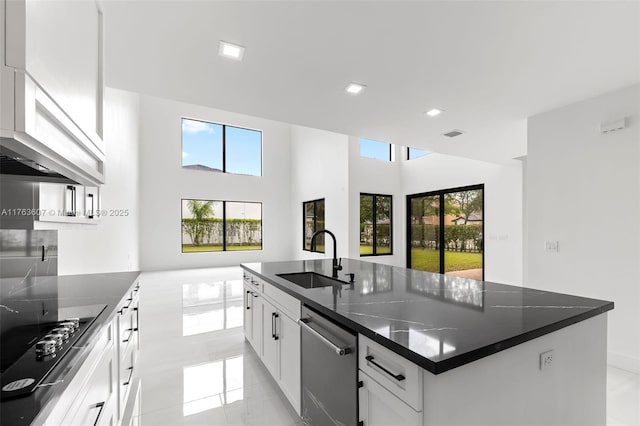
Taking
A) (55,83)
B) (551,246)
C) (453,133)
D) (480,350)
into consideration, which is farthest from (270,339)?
(453,133)

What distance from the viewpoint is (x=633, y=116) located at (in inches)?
109

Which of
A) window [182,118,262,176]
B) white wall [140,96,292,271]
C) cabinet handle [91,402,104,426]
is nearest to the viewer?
cabinet handle [91,402,104,426]

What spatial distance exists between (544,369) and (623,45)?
242 centimetres

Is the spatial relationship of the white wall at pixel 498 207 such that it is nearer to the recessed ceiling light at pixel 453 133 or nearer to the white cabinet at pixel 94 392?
the recessed ceiling light at pixel 453 133

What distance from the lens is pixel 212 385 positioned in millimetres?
2480

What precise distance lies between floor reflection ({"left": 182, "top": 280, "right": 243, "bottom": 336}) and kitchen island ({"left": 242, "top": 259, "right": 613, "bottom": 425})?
2605mm

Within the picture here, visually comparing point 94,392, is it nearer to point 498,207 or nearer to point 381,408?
point 381,408

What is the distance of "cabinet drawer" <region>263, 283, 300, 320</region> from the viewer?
6.27 feet

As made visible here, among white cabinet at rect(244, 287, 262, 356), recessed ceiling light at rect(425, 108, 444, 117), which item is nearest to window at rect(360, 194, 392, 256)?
recessed ceiling light at rect(425, 108, 444, 117)

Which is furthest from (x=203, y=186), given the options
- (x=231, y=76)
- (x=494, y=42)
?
(x=494, y=42)

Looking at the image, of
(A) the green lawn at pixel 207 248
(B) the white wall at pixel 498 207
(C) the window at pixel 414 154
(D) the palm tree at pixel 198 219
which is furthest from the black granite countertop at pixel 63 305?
(C) the window at pixel 414 154

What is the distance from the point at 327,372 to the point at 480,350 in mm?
794

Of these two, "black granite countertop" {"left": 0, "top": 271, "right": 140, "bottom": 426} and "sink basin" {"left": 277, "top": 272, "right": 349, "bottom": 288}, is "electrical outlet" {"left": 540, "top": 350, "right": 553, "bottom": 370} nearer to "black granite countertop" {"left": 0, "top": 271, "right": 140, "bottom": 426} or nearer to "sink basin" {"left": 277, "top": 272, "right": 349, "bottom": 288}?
"sink basin" {"left": 277, "top": 272, "right": 349, "bottom": 288}

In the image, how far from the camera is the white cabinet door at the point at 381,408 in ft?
3.31
